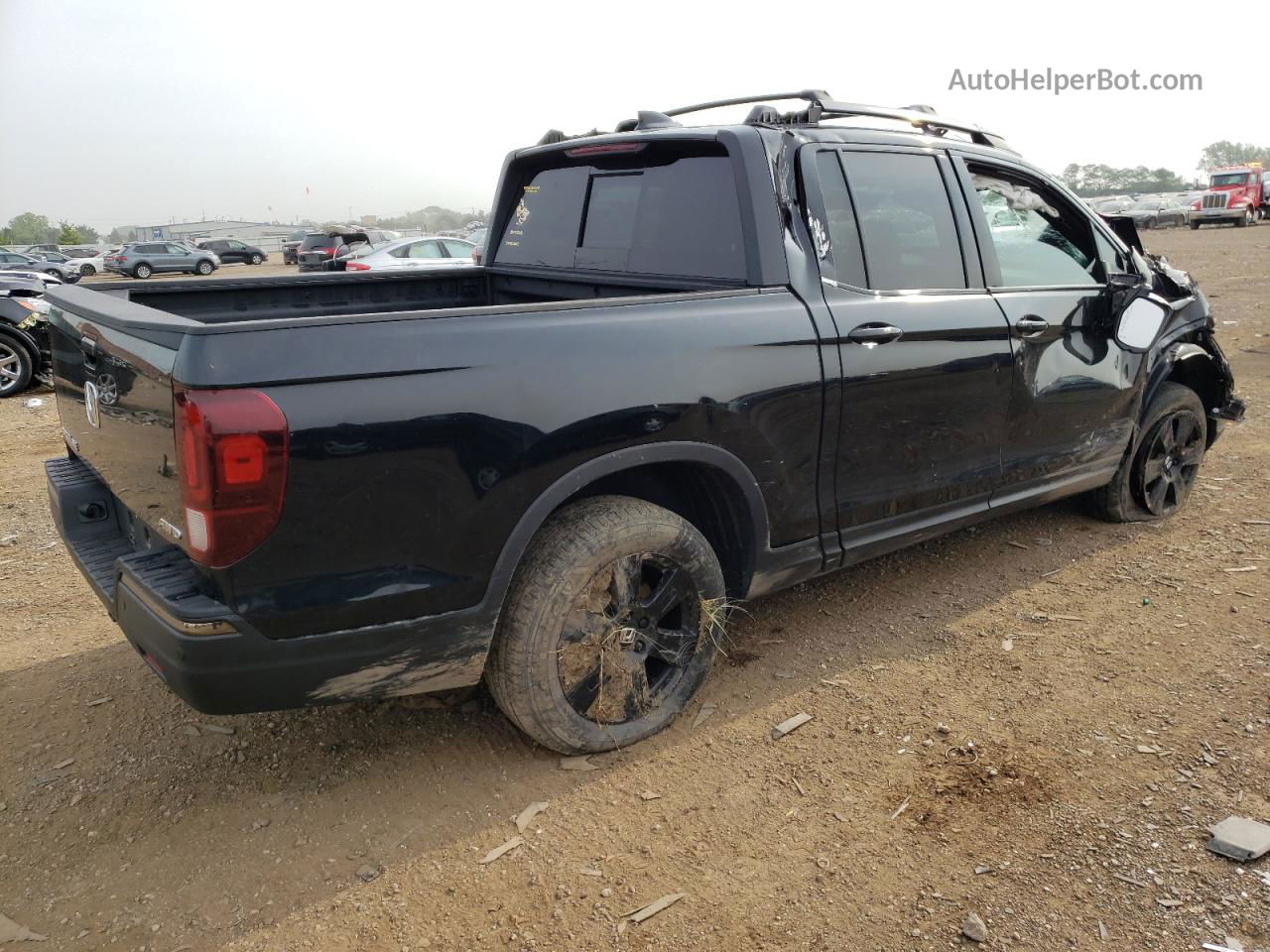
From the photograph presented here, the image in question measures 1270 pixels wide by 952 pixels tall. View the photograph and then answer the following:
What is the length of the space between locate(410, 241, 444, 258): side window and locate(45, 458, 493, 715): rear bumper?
16186 millimetres

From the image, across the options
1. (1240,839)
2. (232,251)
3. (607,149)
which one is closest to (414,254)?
(607,149)

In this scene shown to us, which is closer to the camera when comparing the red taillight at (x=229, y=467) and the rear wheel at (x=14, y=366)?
the red taillight at (x=229, y=467)

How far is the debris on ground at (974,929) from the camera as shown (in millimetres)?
2264

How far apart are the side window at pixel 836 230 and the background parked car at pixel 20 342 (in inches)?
349

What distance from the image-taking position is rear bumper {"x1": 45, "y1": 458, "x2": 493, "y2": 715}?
232 cm

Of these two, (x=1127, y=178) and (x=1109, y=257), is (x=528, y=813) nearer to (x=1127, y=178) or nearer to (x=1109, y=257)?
(x=1109, y=257)

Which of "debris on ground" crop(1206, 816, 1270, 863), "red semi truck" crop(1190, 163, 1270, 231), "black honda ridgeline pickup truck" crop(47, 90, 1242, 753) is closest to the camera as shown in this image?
"black honda ridgeline pickup truck" crop(47, 90, 1242, 753)

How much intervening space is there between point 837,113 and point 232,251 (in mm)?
53170

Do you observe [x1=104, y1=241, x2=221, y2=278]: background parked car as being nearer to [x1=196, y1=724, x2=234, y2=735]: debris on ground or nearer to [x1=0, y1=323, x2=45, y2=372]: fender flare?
[x1=0, y1=323, x2=45, y2=372]: fender flare

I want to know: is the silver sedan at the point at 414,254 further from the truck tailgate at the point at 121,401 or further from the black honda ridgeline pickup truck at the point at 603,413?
the truck tailgate at the point at 121,401

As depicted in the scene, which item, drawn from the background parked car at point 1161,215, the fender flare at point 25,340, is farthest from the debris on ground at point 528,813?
the background parked car at point 1161,215

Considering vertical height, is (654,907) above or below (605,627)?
below

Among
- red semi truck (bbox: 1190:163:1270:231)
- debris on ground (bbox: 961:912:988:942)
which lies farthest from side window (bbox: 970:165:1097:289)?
red semi truck (bbox: 1190:163:1270:231)

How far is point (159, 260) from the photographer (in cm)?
4222
